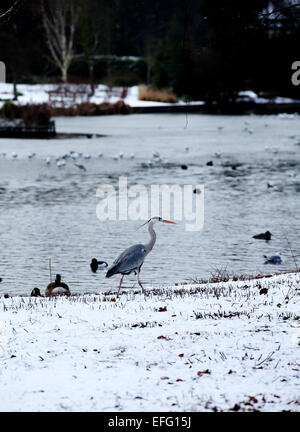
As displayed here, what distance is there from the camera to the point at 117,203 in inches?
874

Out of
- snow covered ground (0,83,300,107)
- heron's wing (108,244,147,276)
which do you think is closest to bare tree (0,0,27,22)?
heron's wing (108,244,147,276)

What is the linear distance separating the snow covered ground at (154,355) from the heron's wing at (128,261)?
144cm

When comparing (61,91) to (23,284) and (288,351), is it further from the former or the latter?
(288,351)

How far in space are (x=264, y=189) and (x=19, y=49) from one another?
1584 inches

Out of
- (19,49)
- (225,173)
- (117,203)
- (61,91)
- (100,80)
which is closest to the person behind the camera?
(117,203)

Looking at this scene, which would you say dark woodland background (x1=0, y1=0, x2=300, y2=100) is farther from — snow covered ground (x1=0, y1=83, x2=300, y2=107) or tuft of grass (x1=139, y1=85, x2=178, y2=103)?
tuft of grass (x1=139, y1=85, x2=178, y2=103)

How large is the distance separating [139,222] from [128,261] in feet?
30.5

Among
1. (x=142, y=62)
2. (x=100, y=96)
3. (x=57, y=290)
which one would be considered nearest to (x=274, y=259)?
(x=57, y=290)

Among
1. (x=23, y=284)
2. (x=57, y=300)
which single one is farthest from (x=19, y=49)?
(x=57, y=300)

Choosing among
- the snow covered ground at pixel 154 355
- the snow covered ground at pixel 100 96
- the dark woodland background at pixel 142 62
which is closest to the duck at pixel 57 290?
the snow covered ground at pixel 154 355

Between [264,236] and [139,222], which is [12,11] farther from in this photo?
[139,222]

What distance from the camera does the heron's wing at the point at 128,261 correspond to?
970cm

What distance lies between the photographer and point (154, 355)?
5.90m

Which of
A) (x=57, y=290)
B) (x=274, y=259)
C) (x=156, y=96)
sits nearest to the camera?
(x=57, y=290)
